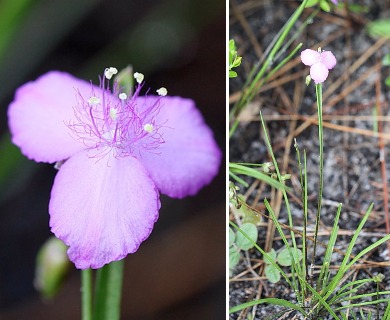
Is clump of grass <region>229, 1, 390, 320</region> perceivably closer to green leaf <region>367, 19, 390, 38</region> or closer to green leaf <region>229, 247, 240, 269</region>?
green leaf <region>229, 247, 240, 269</region>

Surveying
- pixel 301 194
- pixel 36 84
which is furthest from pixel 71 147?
pixel 301 194

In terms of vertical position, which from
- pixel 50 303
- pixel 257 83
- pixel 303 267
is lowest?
pixel 50 303

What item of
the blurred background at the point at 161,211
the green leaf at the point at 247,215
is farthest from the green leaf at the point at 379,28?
the green leaf at the point at 247,215

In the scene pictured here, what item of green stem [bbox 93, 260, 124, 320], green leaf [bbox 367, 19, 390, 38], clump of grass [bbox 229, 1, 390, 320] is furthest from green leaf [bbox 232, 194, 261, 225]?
green leaf [bbox 367, 19, 390, 38]

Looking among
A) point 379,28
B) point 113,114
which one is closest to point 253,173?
point 113,114

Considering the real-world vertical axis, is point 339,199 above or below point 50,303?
above

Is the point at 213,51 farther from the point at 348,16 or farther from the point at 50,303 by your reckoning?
the point at 50,303
